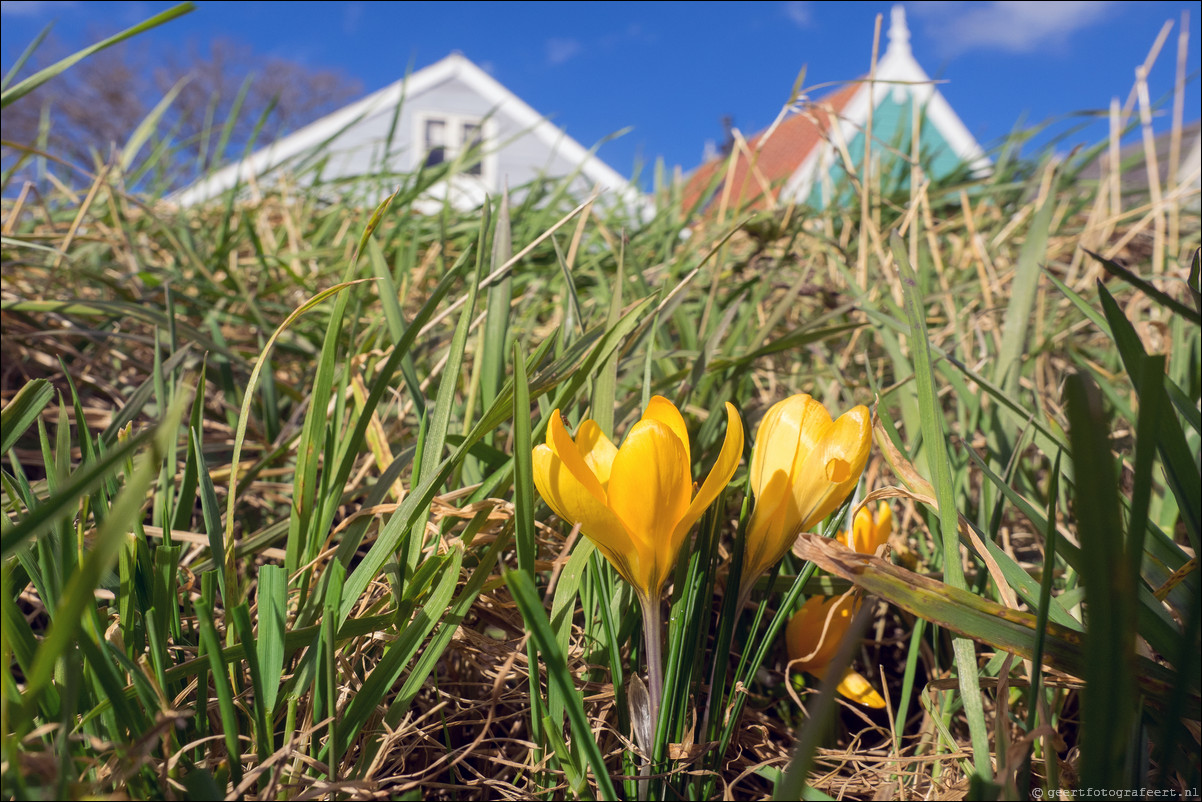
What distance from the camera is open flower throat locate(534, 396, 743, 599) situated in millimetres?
424

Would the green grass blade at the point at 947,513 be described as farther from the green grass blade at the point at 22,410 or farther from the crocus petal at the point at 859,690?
the green grass blade at the point at 22,410

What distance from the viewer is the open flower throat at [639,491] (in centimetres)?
42

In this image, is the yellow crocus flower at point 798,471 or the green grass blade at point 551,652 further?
the yellow crocus flower at point 798,471

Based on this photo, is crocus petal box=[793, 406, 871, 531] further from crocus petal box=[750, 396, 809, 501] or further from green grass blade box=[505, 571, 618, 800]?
green grass blade box=[505, 571, 618, 800]

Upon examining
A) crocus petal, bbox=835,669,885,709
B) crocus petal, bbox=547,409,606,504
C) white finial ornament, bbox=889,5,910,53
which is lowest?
crocus petal, bbox=835,669,885,709

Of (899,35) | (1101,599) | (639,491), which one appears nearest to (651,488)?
(639,491)

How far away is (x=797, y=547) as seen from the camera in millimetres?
433

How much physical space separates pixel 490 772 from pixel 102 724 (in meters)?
0.26

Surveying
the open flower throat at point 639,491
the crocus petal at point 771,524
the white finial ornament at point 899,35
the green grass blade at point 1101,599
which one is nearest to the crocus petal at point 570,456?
the open flower throat at point 639,491

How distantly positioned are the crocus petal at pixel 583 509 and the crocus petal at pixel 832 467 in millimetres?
115

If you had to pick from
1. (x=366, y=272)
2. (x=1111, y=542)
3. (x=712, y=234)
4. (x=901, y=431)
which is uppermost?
(x=712, y=234)

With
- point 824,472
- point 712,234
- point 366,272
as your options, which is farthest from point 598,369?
point 712,234

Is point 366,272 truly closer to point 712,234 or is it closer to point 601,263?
point 601,263

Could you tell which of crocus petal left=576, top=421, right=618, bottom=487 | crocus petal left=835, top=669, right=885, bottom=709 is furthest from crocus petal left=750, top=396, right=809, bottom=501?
crocus petal left=835, top=669, right=885, bottom=709
